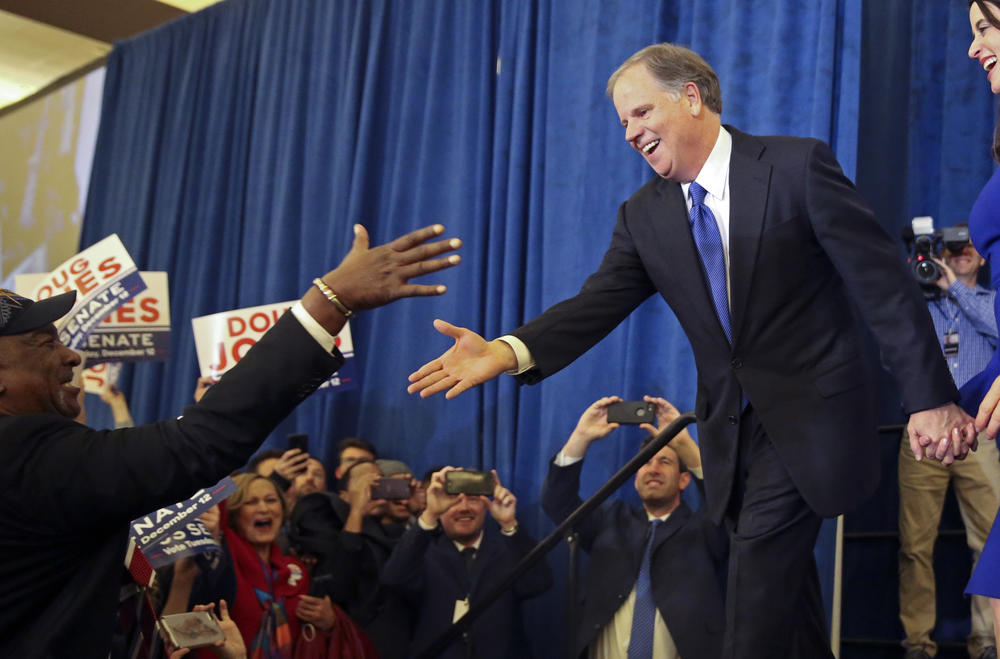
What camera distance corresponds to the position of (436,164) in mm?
5875

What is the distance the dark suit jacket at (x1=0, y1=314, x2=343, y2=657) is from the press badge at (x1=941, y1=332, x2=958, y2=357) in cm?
333

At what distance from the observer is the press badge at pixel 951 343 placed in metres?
4.28

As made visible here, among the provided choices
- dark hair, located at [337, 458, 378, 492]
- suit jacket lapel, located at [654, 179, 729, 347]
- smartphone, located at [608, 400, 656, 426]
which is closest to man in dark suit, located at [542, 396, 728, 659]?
smartphone, located at [608, 400, 656, 426]

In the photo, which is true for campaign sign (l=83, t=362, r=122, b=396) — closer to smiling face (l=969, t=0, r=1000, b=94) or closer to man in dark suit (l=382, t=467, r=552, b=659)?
man in dark suit (l=382, t=467, r=552, b=659)

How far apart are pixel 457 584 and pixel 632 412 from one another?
96 cm

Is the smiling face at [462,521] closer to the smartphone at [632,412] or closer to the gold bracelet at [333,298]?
the smartphone at [632,412]

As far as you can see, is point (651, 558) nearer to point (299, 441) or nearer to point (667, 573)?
point (667, 573)

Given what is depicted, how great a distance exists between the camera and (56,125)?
9039 millimetres

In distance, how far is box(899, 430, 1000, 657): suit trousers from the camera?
4113mm

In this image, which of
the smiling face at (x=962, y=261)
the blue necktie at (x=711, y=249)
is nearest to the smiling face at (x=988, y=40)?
the blue necktie at (x=711, y=249)

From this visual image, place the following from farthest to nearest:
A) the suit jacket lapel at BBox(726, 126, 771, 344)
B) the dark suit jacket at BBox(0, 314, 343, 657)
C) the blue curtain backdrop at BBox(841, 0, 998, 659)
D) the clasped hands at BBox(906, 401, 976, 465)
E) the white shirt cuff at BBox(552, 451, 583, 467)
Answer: the blue curtain backdrop at BBox(841, 0, 998, 659), the white shirt cuff at BBox(552, 451, 583, 467), the suit jacket lapel at BBox(726, 126, 771, 344), the clasped hands at BBox(906, 401, 976, 465), the dark suit jacket at BBox(0, 314, 343, 657)

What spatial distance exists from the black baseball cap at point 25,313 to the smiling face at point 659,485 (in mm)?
2478

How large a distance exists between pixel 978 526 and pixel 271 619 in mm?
2659

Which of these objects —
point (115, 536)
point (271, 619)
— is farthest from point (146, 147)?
point (115, 536)
